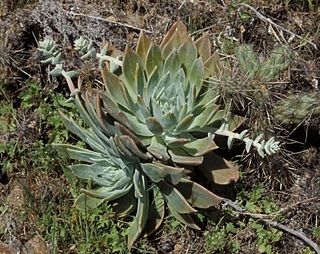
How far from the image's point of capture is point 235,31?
3.87 metres

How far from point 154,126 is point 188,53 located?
417 mm

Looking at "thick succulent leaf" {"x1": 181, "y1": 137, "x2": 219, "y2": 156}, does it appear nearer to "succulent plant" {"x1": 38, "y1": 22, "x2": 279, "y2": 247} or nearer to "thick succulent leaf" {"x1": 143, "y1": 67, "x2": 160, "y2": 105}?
"succulent plant" {"x1": 38, "y1": 22, "x2": 279, "y2": 247}

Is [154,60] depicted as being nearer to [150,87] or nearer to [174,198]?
[150,87]

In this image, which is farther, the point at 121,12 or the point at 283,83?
the point at 121,12

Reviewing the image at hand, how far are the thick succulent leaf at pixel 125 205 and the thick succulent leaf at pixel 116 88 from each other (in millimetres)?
451

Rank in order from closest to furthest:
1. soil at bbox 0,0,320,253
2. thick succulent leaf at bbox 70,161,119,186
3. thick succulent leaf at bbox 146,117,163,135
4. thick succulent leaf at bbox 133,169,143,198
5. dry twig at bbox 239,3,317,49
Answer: thick succulent leaf at bbox 146,117,163,135, thick succulent leaf at bbox 133,169,143,198, thick succulent leaf at bbox 70,161,119,186, soil at bbox 0,0,320,253, dry twig at bbox 239,3,317,49

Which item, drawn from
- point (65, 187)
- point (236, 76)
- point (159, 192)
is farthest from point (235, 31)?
point (65, 187)

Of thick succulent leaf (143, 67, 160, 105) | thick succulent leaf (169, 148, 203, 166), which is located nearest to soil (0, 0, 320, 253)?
thick succulent leaf (169, 148, 203, 166)

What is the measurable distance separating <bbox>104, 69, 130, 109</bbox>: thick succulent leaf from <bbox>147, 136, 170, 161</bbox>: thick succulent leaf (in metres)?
0.21

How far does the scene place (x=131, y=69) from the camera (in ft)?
11.5

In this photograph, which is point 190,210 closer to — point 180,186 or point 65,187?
point 180,186

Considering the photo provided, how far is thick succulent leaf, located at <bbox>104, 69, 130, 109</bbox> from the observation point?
344 centimetres

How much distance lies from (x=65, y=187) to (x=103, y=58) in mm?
675

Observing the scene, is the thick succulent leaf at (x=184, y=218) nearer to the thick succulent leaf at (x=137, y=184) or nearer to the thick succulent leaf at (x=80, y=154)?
the thick succulent leaf at (x=137, y=184)
